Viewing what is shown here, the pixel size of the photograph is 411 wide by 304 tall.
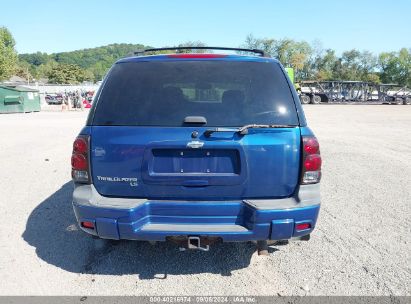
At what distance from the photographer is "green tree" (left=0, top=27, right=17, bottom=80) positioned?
64938mm

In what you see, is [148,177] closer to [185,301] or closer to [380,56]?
[185,301]

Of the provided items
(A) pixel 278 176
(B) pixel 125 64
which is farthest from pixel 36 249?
(A) pixel 278 176

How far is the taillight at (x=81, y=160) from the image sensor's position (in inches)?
113

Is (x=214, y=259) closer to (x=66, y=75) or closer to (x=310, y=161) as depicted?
(x=310, y=161)

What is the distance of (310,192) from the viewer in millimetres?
2857

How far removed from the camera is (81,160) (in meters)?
2.90

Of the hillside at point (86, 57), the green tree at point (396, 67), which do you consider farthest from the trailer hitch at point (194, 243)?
the hillside at point (86, 57)

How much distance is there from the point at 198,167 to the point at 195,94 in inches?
27.1

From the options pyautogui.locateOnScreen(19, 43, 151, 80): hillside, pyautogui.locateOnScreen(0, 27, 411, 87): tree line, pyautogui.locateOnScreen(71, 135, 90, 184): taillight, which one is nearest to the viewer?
pyautogui.locateOnScreen(71, 135, 90, 184): taillight

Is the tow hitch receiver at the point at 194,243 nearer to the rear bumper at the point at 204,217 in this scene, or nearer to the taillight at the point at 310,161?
the rear bumper at the point at 204,217

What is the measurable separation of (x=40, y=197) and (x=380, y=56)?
406ft

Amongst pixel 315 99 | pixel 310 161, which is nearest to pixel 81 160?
pixel 310 161

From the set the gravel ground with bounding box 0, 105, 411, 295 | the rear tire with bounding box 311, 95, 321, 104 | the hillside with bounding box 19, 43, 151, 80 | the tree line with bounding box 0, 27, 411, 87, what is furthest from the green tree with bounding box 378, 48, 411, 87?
the gravel ground with bounding box 0, 105, 411, 295

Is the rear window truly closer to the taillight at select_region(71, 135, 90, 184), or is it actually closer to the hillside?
the taillight at select_region(71, 135, 90, 184)
